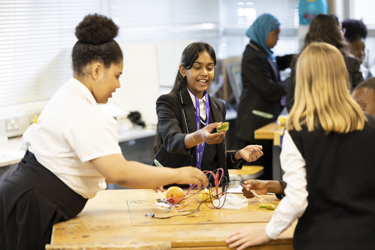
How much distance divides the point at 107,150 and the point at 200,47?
1.02m

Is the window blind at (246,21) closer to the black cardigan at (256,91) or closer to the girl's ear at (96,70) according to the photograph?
the black cardigan at (256,91)

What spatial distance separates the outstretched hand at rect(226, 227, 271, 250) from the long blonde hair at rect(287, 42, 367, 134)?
0.41m

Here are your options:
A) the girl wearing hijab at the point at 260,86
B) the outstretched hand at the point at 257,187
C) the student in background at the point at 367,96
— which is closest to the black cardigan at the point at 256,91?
the girl wearing hijab at the point at 260,86

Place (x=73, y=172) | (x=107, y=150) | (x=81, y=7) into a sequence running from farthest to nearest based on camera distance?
(x=81, y=7) < (x=73, y=172) < (x=107, y=150)

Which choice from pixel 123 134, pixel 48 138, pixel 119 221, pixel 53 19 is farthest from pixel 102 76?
pixel 53 19

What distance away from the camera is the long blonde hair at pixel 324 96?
5.67 ft

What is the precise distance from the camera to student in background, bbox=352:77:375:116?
240cm

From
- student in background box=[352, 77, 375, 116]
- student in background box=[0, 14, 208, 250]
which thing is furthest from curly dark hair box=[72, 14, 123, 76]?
student in background box=[352, 77, 375, 116]

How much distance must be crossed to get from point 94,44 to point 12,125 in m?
2.50

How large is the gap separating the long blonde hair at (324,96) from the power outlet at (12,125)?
3007mm

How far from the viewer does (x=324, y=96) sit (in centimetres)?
175

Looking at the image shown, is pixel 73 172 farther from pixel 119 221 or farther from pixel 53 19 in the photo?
pixel 53 19

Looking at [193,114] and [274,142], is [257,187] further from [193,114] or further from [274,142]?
[274,142]

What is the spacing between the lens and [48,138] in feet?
6.40
